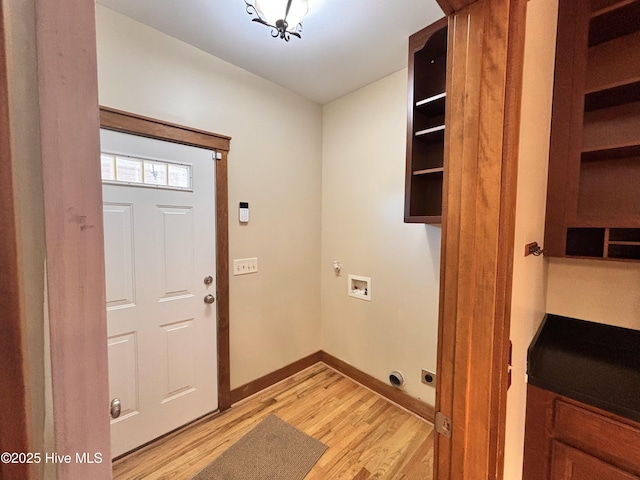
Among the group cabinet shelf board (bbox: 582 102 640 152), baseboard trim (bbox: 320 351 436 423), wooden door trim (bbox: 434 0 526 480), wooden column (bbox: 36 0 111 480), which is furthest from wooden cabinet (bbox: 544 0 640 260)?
wooden column (bbox: 36 0 111 480)

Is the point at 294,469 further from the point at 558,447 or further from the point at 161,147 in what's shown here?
the point at 161,147

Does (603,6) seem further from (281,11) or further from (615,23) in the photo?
(281,11)

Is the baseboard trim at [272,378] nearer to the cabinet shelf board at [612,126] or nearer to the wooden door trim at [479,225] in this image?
the wooden door trim at [479,225]

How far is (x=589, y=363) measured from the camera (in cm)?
108

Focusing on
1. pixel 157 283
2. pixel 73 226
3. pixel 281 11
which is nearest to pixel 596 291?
pixel 73 226

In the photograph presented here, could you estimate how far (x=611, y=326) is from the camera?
4.19ft

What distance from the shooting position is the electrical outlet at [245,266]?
217 centimetres

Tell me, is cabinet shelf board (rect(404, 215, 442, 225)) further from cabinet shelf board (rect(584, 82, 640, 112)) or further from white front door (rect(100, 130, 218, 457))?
white front door (rect(100, 130, 218, 457))

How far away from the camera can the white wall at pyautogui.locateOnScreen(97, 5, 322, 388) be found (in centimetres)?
163

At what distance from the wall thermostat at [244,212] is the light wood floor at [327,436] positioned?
4.94 ft

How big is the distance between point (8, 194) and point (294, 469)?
1962 mm

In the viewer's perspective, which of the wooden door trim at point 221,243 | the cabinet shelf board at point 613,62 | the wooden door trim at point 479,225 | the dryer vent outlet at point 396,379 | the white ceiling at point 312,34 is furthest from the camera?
the dryer vent outlet at point 396,379

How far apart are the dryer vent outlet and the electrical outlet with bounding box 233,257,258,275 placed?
1.42 metres

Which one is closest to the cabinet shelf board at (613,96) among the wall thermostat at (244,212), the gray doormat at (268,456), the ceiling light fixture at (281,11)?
the ceiling light fixture at (281,11)
